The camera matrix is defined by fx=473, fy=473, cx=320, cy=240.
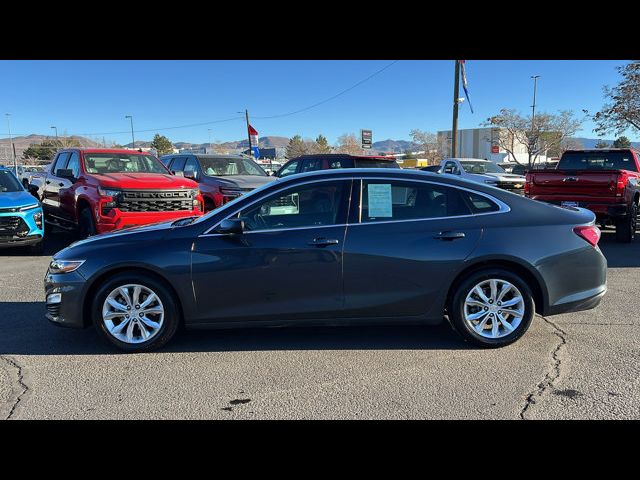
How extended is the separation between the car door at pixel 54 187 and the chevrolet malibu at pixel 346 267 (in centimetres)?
639

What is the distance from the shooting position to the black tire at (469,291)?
4.20 m

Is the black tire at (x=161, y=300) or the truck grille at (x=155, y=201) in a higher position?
the truck grille at (x=155, y=201)

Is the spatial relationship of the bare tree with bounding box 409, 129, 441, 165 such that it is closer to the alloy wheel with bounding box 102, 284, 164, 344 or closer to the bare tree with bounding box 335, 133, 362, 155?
the bare tree with bounding box 335, 133, 362, 155

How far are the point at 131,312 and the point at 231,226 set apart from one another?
1186 millimetres

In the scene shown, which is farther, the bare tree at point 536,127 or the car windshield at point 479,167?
the bare tree at point 536,127

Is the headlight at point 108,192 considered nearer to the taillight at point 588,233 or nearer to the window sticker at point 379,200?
the window sticker at point 379,200

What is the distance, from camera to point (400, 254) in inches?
163

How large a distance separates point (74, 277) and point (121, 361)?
0.86m

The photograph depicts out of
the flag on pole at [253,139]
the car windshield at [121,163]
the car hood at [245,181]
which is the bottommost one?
the car hood at [245,181]

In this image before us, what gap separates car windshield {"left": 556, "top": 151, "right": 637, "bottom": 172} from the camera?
10.5 meters

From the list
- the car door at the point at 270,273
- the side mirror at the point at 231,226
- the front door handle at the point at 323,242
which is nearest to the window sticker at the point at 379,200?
the car door at the point at 270,273

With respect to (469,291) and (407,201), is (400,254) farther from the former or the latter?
(469,291)

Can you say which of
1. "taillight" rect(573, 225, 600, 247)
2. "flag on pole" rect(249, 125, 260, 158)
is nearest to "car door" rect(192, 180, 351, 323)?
"taillight" rect(573, 225, 600, 247)
